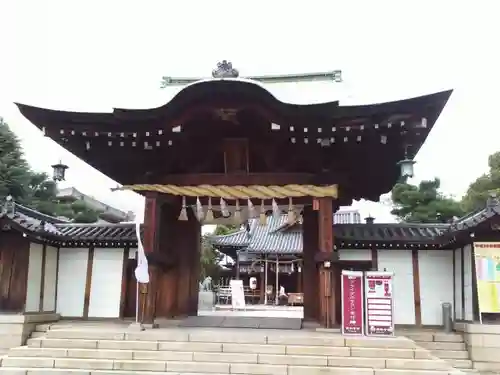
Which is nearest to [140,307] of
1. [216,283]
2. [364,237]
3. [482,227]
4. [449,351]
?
[364,237]

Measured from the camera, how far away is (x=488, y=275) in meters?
9.80

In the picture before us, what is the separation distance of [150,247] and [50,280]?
3.48m

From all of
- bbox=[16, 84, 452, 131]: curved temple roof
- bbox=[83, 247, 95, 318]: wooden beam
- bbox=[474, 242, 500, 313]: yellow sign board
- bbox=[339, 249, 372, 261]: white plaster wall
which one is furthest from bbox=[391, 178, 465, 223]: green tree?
bbox=[83, 247, 95, 318]: wooden beam

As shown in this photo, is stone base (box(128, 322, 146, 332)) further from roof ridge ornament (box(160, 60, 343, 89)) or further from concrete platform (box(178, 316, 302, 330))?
roof ridge ornament (box(160, 60, 343, 89))

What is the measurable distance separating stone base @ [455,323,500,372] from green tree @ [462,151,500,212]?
15.3m

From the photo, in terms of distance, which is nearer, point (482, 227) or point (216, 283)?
point (482, 227)

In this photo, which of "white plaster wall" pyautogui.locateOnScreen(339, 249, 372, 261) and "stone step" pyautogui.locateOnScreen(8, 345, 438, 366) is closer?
"stone step" pyautogui.locateOnScreen(8, 345, 438, 366)

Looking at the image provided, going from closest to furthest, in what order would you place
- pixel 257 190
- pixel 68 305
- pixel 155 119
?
pixel 155 119, pixel 257 190, pixel 68 305

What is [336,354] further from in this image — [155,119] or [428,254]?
[155,119]

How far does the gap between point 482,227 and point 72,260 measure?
9201 millimetres

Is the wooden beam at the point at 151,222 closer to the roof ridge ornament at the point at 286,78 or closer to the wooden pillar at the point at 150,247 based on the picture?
the wooden pillar at the point at 150,247

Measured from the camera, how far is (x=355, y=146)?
9820 mm

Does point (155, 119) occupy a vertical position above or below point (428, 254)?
above

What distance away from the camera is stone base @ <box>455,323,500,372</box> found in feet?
30.8
